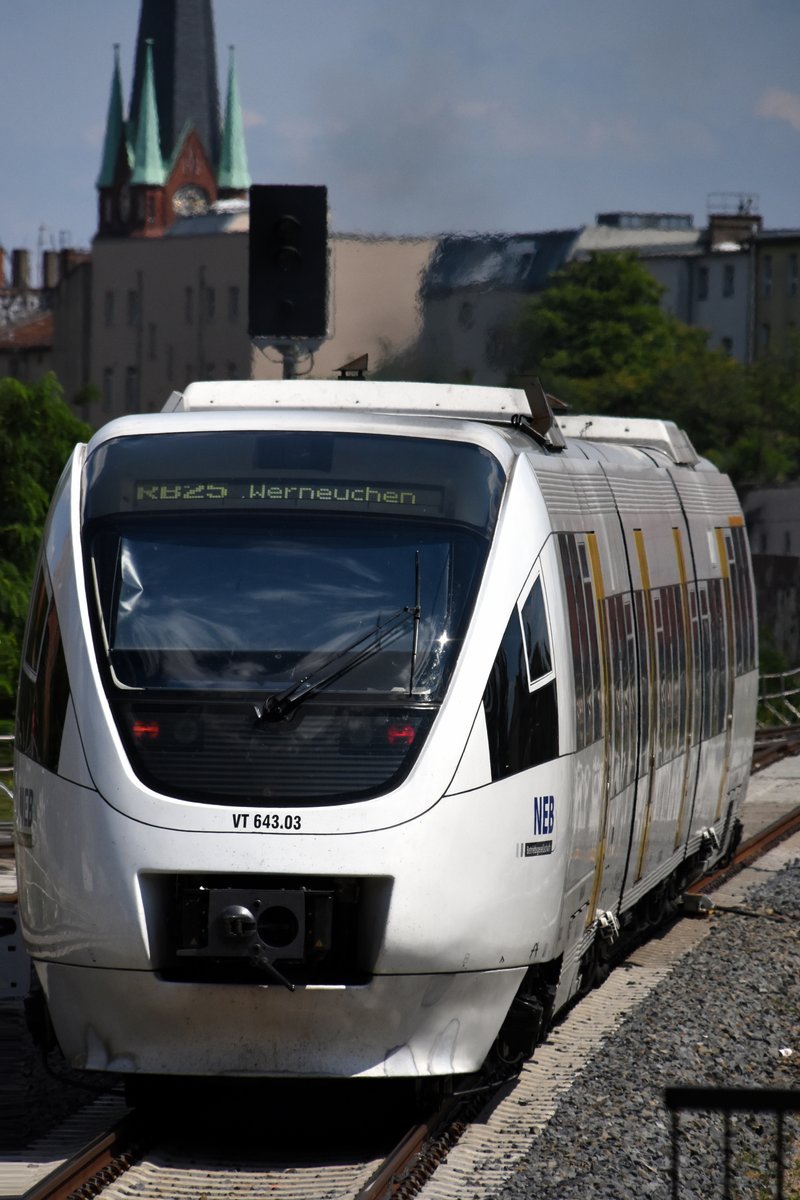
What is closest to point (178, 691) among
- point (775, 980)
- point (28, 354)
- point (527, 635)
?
point (527, 635)

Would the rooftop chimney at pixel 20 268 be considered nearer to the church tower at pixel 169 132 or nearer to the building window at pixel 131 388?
the church tower at pixel 169 132

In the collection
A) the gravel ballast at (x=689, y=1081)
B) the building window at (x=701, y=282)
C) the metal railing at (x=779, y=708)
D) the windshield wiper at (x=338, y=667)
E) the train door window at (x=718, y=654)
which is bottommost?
the metal railing at (x=779, y=708)

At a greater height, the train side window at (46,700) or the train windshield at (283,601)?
the train windshield at (283,601)

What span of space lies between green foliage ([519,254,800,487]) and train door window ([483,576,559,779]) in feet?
198

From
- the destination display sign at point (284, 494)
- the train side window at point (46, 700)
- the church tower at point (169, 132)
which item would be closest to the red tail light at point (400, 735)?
the destination display sign at point (284, 494)

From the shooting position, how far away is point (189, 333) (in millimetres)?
103312

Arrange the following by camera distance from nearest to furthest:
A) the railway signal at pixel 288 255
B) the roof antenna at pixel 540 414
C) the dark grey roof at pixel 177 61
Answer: the roof antenna at pixel 540 414, the railway signal at pixel 288 255, the dark grey roof at pixel 177 61

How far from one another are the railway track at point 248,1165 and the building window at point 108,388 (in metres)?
102

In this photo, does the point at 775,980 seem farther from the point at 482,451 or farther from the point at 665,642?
the point at 482,451

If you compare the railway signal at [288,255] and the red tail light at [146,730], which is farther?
the railway signal at [288,255]

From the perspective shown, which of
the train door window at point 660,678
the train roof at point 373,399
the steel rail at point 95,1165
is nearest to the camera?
the steel rail at point 95,1165

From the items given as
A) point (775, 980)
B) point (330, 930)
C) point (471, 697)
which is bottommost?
point (775, 980)

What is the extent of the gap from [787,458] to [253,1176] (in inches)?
2850

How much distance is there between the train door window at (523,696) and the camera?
365 inches
